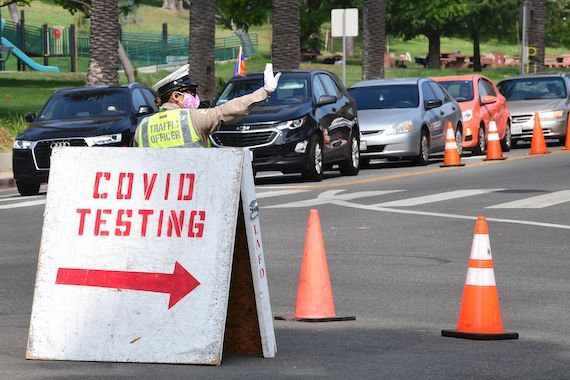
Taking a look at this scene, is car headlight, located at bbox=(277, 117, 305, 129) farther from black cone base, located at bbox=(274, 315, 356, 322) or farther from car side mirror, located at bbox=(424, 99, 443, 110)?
black cone base, located at bbox=(274, 315, 356, 322)

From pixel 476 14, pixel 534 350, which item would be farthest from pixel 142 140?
pixel 476 14

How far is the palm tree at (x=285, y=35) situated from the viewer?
→ 3469 centimetres

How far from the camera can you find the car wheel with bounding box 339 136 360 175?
79.8 feet

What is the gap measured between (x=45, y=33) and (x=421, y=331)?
61.2 m

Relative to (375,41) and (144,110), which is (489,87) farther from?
(144,110)

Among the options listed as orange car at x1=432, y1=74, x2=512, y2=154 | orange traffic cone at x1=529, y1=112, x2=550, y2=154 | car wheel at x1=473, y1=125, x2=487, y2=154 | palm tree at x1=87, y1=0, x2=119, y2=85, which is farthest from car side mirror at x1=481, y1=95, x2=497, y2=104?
palm tree at x1=87, y1=0, x2=119, y2=85

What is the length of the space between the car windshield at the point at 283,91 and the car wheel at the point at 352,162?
4.65 feet

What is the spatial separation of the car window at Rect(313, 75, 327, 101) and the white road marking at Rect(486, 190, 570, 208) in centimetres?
496

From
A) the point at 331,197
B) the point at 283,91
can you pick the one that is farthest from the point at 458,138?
the point at 331,197

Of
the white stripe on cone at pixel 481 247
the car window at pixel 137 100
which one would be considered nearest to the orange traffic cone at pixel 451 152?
the car window at pixel 137 100

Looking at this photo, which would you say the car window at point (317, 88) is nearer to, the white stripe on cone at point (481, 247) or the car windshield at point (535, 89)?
the car windshield at point (535, 89)

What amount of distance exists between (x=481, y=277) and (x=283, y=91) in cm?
1455

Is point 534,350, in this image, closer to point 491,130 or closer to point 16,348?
point 16,348

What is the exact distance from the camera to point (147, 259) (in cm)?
830
